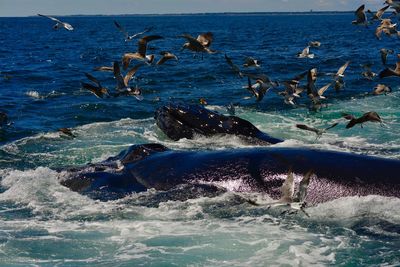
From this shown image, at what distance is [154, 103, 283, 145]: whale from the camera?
11.5 m

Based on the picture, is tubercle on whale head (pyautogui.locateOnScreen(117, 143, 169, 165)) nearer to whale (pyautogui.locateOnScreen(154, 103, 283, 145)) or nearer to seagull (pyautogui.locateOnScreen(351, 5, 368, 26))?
whale (pyautogui.locateOnScreen(154, 103, 283, 145))

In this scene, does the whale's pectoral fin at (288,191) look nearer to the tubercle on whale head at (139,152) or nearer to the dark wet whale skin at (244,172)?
the dark wet whale skin at (244,172)

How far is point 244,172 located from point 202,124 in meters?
3.99

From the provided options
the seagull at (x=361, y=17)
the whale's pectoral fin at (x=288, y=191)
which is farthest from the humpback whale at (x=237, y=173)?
the seagull at (x=361, y=17)

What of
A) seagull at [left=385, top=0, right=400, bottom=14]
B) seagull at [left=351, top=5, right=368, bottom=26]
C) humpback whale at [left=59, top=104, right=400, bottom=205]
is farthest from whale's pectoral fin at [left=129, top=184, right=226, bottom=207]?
seagull at [left=351, top=5, right=368, bottom=26]

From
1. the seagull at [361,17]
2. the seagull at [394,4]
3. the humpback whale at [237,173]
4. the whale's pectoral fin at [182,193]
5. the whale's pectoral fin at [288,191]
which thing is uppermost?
the seagull at [394,4]

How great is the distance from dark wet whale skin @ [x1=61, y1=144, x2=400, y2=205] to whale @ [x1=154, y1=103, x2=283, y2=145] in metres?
2.95

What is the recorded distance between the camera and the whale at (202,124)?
11.5 m

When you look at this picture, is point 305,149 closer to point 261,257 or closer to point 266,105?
point 261,257

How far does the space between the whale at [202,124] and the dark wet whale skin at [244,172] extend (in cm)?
295

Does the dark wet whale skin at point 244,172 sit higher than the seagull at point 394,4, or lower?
lower

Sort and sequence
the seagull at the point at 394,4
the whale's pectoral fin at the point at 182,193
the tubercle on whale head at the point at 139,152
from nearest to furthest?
1. the whale's pectoral fin at the point at 182,193
2. the tubercle on whale head at the point at 139,152
3. the seagull at the point at 394,4

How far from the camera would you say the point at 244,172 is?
7.92 meters

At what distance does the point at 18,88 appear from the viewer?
2583 cm
